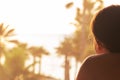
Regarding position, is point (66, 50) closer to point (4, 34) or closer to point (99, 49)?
point (4, 34)

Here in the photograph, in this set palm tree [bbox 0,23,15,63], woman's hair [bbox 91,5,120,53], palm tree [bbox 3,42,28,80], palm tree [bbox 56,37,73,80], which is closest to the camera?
woman's hair [bbox 91,5,120,53]

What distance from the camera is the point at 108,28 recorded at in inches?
67.9

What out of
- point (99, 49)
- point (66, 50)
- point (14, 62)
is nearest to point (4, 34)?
point (14, 62)

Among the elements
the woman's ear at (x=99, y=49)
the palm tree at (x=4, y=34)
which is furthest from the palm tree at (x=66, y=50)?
the woman's ear at (x=99, y=49)

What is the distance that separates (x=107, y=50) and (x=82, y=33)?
39189mm

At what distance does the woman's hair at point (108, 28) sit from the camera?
1723 millimetres

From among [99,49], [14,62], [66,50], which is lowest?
[99,49]

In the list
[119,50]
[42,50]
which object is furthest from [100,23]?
[42,50]

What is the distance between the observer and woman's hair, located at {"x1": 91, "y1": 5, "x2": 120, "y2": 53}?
1.72m

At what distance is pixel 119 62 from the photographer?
1646 millimetres

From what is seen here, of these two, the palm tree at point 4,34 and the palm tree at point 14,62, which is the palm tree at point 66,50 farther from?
the palm tree at point 14,62

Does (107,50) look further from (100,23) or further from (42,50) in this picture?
(42,50)

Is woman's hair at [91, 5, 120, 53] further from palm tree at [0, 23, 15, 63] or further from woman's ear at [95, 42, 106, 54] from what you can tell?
palm tree at [0, 23, 15, 63]

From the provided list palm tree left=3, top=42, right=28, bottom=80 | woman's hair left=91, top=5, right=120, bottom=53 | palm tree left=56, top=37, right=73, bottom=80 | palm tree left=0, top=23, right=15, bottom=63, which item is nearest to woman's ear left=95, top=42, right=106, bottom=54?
woman's hair left=91, top=5, right=120, bottom=53
